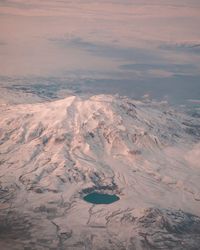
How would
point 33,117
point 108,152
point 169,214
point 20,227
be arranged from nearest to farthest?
point 20,227
point 169,214
point 108,152
point 33,117

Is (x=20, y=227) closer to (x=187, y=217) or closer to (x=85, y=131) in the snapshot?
(x=187, y=217)

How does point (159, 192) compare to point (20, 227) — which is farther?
point (159, 192)

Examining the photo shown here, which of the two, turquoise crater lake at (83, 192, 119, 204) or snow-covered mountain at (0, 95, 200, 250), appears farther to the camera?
turquoise crater lake at (83, 192, 119, 204)

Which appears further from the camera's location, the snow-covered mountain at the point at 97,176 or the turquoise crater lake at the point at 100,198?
the turquoise crater lake at the point at 100,198

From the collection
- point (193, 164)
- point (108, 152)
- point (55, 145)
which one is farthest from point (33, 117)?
point (193, 164)

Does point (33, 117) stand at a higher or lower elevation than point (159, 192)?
higher
